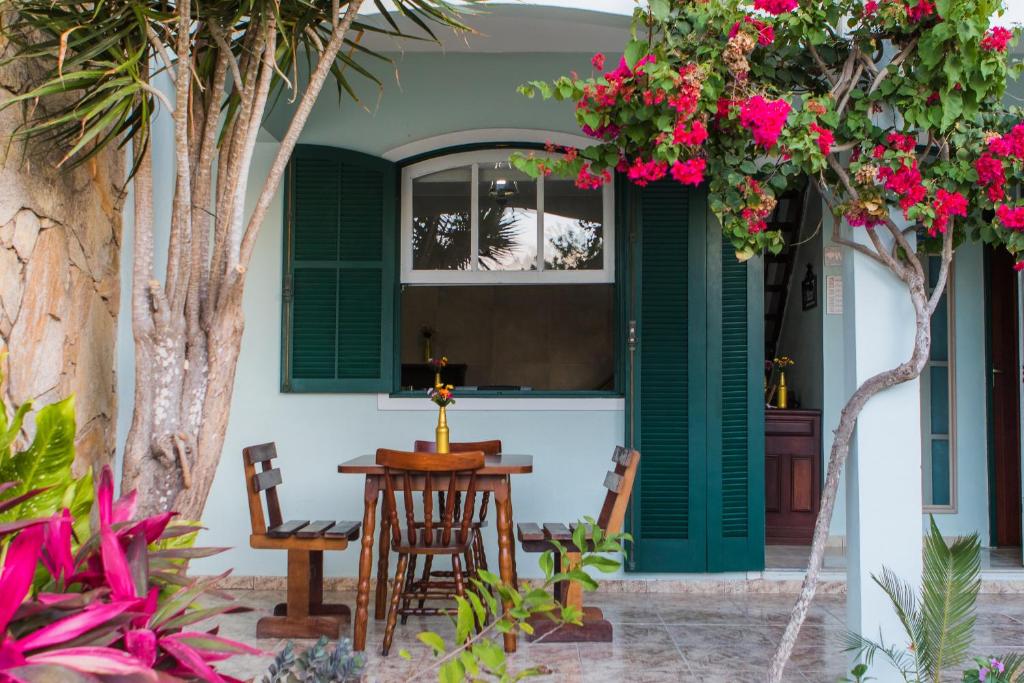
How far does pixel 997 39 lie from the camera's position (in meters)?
2.97

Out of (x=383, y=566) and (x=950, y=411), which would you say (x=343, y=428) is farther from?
(x=950, y=411)

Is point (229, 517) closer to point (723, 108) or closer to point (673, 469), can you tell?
point (673, 469)

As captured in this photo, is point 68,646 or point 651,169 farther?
point 651,169

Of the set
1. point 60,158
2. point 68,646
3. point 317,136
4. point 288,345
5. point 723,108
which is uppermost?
point 317,136

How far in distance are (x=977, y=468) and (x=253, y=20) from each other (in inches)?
212

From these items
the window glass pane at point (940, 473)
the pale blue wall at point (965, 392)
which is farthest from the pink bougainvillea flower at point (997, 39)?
the window glass pane at point (940, 473)

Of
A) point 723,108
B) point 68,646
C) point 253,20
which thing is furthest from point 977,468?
point 68,646

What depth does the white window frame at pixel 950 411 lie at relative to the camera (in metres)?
5.89

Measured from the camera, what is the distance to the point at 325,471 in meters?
5.03

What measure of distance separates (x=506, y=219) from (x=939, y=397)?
316 cm

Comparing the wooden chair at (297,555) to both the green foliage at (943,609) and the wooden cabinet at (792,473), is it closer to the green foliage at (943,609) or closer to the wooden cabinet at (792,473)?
the green foliage at (943,609)

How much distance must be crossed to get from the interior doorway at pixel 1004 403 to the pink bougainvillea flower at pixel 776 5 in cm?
357

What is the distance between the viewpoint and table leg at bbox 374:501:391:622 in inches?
158

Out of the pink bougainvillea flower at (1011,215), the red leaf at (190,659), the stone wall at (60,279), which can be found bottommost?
the red leaf at (190,659)
